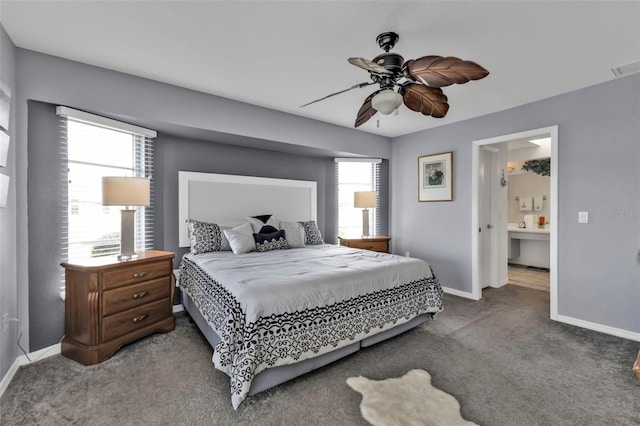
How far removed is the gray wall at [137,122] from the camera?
7.71ft

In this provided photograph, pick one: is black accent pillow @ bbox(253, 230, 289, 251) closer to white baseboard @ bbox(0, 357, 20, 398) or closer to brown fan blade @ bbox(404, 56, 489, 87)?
white baseboard @ bbox(0, 357, 20, 398)

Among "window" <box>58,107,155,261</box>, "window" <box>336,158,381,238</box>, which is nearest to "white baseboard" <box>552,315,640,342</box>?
"window" <box>336,158,381,238</box>

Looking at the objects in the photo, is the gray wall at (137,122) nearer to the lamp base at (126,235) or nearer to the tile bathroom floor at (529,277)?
the lamp base at (126,235)

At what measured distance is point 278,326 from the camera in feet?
6.19

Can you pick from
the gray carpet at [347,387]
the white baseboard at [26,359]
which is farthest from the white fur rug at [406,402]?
the white baseboard at [26,359]

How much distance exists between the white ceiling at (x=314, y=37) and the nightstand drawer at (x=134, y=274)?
183cm

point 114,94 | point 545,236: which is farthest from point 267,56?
point 545,236

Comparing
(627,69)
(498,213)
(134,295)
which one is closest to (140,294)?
(134,295)

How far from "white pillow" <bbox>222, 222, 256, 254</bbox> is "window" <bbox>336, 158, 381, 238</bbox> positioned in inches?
75.0

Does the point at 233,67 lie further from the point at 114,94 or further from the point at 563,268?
the point at 563,268

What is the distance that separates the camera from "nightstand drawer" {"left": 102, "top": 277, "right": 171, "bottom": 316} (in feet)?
7.82

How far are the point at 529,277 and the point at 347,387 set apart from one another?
4.78m

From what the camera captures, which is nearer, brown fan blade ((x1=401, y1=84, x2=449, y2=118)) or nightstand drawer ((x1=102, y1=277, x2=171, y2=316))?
brown fan blade ((x1=401, y1=84, x2=449, y2=118))

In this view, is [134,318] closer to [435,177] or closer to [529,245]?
[435,177]
